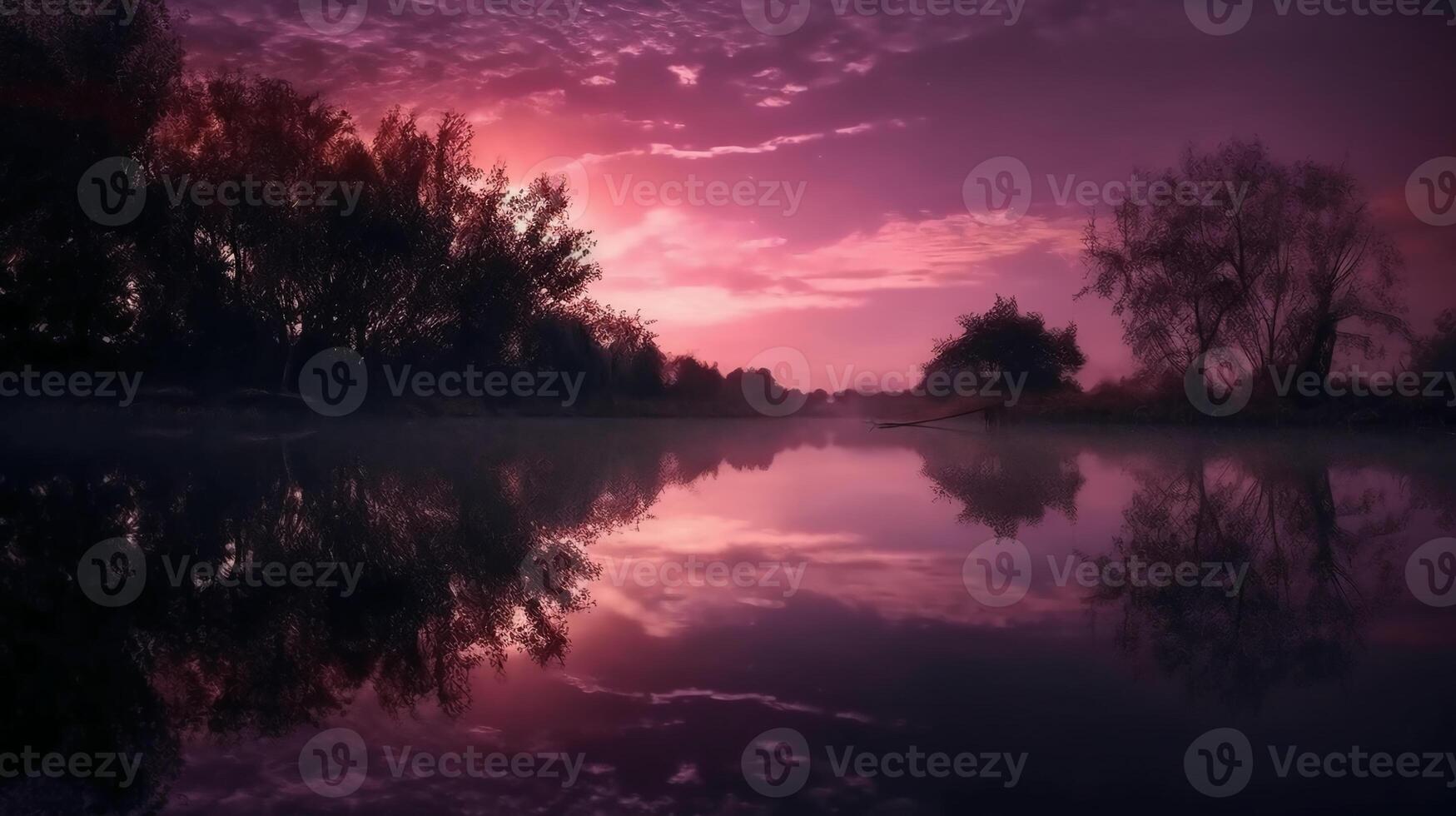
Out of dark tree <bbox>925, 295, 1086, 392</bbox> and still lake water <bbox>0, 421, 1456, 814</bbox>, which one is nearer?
still lake water <bbox>0, 421, 1456, 814</bbox>

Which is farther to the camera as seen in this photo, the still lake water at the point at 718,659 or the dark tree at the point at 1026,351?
the dark tree at the point at 1026,351

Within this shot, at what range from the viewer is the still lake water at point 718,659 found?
3191mm

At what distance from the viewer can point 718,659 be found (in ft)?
15.2

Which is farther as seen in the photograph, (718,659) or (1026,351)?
(1026,351)

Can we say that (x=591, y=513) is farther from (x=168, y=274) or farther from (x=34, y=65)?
(x=34, y=65)

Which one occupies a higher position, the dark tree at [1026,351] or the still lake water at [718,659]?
the dark tree at [1026,351]

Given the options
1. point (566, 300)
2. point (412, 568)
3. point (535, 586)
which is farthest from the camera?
point (566, 300)

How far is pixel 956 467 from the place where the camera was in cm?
1777

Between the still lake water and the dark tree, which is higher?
the dark tree

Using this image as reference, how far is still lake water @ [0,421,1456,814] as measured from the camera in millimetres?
3191

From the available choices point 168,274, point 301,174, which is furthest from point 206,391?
point 301,174

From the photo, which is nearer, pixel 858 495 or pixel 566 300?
pixel 858 495

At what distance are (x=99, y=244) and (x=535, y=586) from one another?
29.0 meters

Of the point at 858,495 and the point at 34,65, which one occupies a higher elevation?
the point at 34,65
